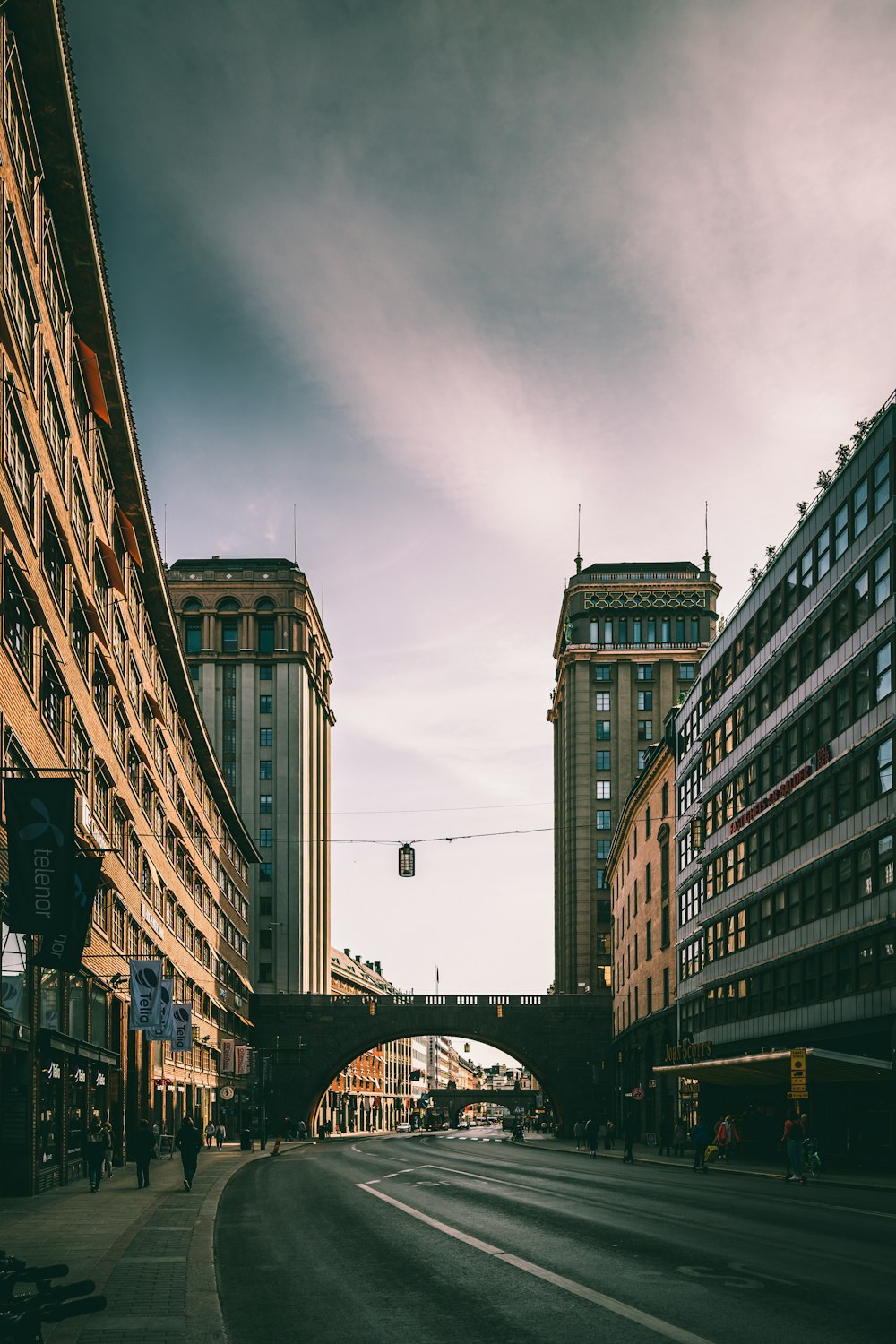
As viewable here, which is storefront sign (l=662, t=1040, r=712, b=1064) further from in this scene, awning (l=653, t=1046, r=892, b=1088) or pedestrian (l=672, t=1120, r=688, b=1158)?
awning (l=653, t=1046, r=892, b=1088)

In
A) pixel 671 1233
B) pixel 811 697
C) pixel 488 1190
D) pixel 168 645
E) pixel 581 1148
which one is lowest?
pixel 581 1148

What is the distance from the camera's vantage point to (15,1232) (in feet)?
73.7

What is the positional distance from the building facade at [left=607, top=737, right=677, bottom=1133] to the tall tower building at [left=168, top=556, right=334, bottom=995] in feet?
124

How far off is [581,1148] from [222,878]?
104 feet

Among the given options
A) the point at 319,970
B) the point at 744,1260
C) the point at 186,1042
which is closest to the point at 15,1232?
the point at 744,1260

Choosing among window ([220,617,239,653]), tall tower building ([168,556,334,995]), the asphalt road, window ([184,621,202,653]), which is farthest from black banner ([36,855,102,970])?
window ([220,617,239,653])

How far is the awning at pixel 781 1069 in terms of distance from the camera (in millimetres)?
38375

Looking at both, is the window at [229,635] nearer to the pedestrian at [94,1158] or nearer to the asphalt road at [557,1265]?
the pedestrian at [94,1158]

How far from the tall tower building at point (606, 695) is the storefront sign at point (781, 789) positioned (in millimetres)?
69679

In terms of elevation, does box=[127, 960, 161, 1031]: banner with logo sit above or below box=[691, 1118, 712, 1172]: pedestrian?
above

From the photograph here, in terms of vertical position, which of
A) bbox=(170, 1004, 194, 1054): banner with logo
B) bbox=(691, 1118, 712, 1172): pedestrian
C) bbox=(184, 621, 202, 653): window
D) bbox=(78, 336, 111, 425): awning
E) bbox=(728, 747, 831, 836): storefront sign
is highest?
bbox=(184, 621, 202, 653): window

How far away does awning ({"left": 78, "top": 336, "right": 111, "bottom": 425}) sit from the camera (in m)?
38.0

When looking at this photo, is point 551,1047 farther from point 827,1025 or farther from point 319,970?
point 827,1025

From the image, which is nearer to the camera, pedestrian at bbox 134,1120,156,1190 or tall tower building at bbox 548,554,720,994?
pedestrian at bbox 134,1120,156,1190
